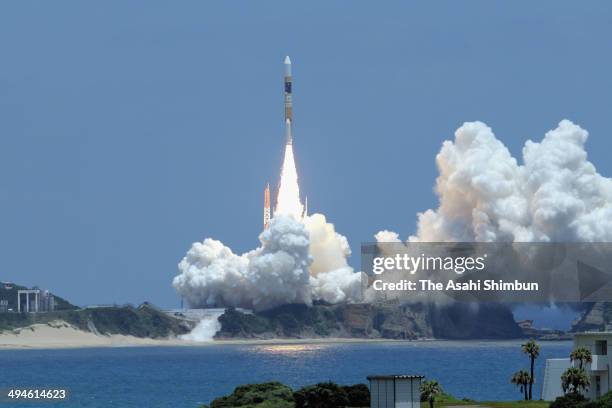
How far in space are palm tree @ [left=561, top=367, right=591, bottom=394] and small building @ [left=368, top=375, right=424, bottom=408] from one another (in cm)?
1403

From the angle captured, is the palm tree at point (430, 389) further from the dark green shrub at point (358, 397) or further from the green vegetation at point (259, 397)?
the green vegetation at point (259, 397)

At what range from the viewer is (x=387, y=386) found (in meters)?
66.6

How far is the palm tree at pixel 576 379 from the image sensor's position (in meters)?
78.4

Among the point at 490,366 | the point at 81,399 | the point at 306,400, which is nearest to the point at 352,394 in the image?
the point at 306,400

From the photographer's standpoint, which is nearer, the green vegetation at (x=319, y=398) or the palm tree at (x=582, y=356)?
the green vegetation at (x=319, y=398)

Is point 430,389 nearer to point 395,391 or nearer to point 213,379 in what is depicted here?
point 395,391

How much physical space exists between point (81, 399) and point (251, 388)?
154 ft

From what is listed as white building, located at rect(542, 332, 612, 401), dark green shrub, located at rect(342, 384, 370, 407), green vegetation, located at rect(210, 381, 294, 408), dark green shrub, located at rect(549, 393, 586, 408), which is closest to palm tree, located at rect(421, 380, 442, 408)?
dark green shrub, located at rect(342, 384, 370, 407)

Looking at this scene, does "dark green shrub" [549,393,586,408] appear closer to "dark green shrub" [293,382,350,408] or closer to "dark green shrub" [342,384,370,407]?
"dark green shrub" [342,384,370,407]

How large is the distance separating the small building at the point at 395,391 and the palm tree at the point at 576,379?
46.0 feet

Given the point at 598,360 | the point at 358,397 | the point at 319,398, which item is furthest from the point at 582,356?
the point at 319,398

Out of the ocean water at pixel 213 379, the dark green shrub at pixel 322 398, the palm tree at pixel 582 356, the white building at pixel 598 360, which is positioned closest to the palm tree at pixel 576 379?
the palm tree at pixel 582 356

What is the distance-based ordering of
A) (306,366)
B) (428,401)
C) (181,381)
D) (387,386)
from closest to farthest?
(387,386)
(428,401)
(181,381)
(306,366)

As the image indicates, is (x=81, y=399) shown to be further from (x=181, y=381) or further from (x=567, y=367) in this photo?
(x=567, y=367)
